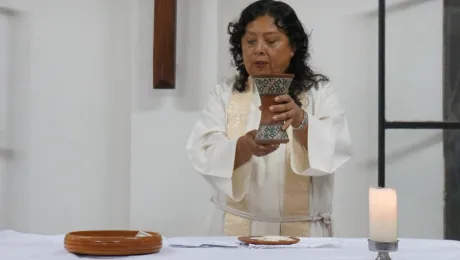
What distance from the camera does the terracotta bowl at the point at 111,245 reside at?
1857mm

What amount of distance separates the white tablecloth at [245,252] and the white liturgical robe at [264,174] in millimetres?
601

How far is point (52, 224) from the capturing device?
3953 mm

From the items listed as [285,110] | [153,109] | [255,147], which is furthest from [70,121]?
[285,110]

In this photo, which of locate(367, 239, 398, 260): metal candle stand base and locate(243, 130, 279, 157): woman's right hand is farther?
locate(243, 130, 279, 157): woman's right hand

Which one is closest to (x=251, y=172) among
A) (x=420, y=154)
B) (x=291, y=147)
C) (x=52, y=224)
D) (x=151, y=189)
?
(x=291, y=147)

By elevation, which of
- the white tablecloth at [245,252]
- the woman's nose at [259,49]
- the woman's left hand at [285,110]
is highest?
the woman's nose at [259,49]

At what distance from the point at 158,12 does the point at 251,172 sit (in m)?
1.01

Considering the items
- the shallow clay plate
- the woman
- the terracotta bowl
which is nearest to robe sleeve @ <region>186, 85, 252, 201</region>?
the woman

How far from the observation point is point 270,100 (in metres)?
2.26

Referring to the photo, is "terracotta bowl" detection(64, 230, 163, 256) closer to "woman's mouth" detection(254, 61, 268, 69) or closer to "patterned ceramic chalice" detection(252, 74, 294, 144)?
"patterned ceramic chalice" detection(252, 74, 294, 144)

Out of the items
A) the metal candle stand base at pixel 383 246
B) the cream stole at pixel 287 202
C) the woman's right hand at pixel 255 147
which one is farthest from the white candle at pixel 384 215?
the cream stole at pixel 287 202

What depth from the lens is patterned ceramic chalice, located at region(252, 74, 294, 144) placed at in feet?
7.20

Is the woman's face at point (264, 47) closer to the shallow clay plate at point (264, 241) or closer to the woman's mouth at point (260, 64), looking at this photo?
the woman's mouth at point (260, 64)

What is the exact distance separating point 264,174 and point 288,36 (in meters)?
0.52
